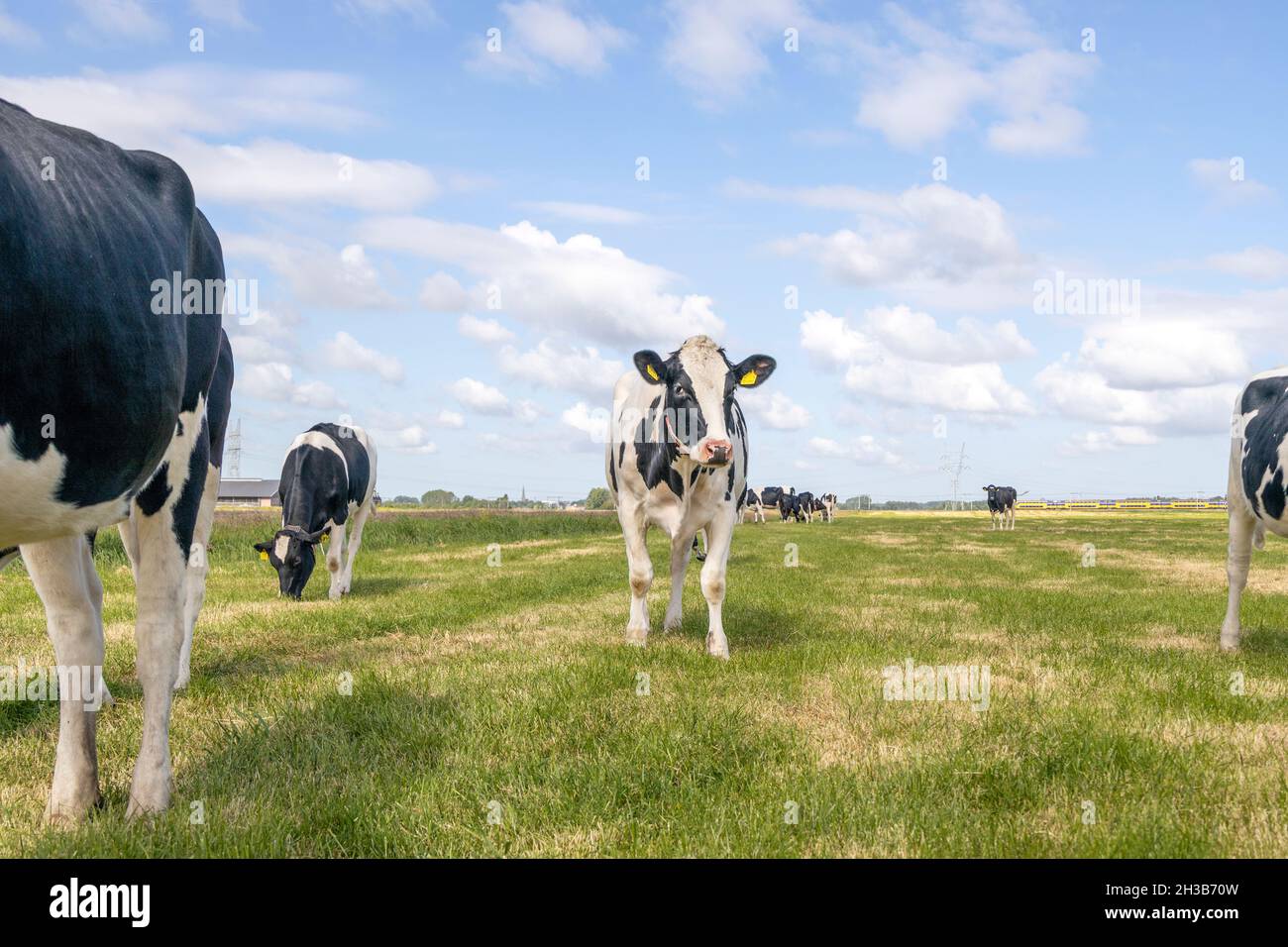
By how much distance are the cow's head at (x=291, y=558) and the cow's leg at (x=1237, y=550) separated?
10773 mm

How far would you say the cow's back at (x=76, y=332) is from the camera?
2.79 metres

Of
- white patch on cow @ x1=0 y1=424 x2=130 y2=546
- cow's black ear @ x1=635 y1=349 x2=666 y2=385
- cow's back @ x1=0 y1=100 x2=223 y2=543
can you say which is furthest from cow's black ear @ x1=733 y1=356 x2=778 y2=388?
white patch on cow @ x1=0 y1=424 x2=130 y2=546

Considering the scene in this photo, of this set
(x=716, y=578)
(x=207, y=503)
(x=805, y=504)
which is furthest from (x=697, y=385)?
(x=805, y=504)

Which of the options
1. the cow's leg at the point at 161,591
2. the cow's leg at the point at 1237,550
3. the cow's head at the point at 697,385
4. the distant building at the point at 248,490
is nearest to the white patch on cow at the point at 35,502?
the cow's leg at the point at 161,591

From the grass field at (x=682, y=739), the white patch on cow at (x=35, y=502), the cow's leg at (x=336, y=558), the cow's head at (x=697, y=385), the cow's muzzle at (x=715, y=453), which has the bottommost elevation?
the grass field at (x=682, y=739)

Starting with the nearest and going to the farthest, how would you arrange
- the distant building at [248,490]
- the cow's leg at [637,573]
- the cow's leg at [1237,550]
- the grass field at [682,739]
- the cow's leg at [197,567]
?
the grass field at [682,739] → the cow's leg at [197,567] → the cow's leg at [637,573] → the cow's leg at [1237,550] → the distant building at [248,490]

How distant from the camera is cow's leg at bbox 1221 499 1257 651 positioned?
8523mm

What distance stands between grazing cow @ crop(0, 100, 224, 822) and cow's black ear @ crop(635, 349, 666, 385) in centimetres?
373

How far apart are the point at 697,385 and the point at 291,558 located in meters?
7.36

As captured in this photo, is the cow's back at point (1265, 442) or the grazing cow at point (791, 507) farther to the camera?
the grazing cow at point (791, 507)

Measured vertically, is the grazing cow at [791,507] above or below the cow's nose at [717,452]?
below

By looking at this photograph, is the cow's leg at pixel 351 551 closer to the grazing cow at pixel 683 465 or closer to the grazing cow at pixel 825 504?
the grazing cow at pixel 683 465
